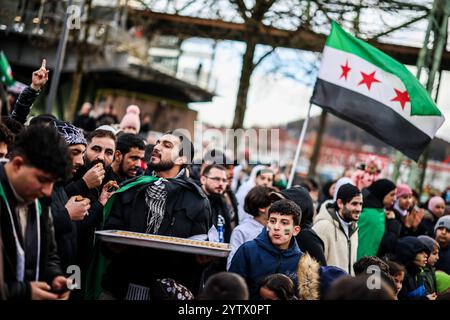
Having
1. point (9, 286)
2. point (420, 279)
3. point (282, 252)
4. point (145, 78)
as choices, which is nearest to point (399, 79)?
point (420, 279)

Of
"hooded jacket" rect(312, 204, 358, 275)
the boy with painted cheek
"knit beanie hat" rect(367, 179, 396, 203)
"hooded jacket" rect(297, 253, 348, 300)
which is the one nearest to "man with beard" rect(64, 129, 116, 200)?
the boy with painted cheek

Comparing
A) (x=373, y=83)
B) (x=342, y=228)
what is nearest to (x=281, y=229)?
(x=342, y=228)

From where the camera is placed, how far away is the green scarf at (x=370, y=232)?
871 centimetres

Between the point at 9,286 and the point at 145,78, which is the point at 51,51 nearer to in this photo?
the point at 145,78

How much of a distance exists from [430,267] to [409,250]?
55 centimetres

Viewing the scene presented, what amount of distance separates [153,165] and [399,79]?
489cm

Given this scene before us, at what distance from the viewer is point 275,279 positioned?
496 centimetres

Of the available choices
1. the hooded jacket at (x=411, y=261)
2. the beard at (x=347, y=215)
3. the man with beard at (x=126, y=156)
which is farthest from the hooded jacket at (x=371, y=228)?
the man with beard at (x=126, y=156)

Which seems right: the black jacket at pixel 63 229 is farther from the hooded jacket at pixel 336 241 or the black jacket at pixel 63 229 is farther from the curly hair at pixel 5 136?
the hooded jacket at pixel 336 241

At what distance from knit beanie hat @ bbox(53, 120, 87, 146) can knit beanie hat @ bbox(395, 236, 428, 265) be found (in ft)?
13.0

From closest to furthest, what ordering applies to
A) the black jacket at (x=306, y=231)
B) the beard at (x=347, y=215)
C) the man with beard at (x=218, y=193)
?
the black jacket at (x=306, y=231), the beard at (x=347, y=215), the man with beard at (x=218, y=193)

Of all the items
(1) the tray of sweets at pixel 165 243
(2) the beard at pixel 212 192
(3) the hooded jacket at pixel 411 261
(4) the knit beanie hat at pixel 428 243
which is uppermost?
(2) the beard at pixel 212 192

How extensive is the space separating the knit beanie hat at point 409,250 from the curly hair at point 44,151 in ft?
16.2

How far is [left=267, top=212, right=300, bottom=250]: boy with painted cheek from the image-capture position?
5.85 m
